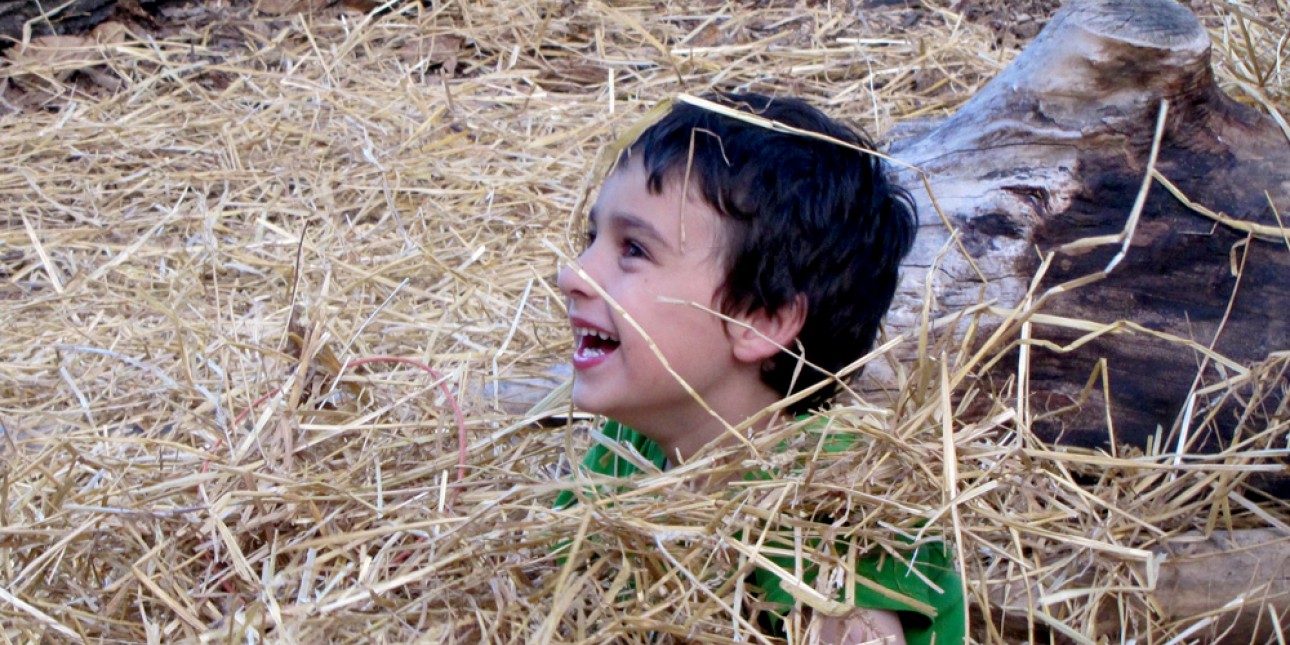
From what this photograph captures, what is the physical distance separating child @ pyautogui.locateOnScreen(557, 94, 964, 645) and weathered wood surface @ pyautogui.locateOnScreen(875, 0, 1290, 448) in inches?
24.0

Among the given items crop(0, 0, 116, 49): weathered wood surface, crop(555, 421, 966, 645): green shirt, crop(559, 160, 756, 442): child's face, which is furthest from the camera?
crop(0, 0, 116, 49): weathered wood surface

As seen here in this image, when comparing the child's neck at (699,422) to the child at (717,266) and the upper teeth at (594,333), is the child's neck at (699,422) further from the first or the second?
the upper teeth at (594,333)

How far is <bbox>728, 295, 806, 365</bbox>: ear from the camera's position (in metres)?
2.00

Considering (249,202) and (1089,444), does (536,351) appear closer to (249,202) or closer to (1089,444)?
(1089,444)

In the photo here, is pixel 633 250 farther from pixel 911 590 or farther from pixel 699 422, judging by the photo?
pixel 911 590

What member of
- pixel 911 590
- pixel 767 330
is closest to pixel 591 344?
pixel 767 330

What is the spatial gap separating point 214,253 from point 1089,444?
2413 millimetres

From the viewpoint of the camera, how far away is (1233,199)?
2623mm

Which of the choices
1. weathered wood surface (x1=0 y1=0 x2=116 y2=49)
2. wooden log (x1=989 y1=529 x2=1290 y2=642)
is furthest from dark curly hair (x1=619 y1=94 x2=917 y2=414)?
weathered wood surface (x1=0 y1=0 x2=116 y2=49)

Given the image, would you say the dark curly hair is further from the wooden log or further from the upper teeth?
the wooden log

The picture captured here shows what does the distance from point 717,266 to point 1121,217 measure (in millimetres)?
1100

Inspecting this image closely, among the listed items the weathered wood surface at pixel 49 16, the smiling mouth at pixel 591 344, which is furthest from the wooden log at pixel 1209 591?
the weathered wood surface at pixel 49 16

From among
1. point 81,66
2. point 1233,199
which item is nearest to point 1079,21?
point 1233,199

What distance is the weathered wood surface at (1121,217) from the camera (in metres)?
2.53
